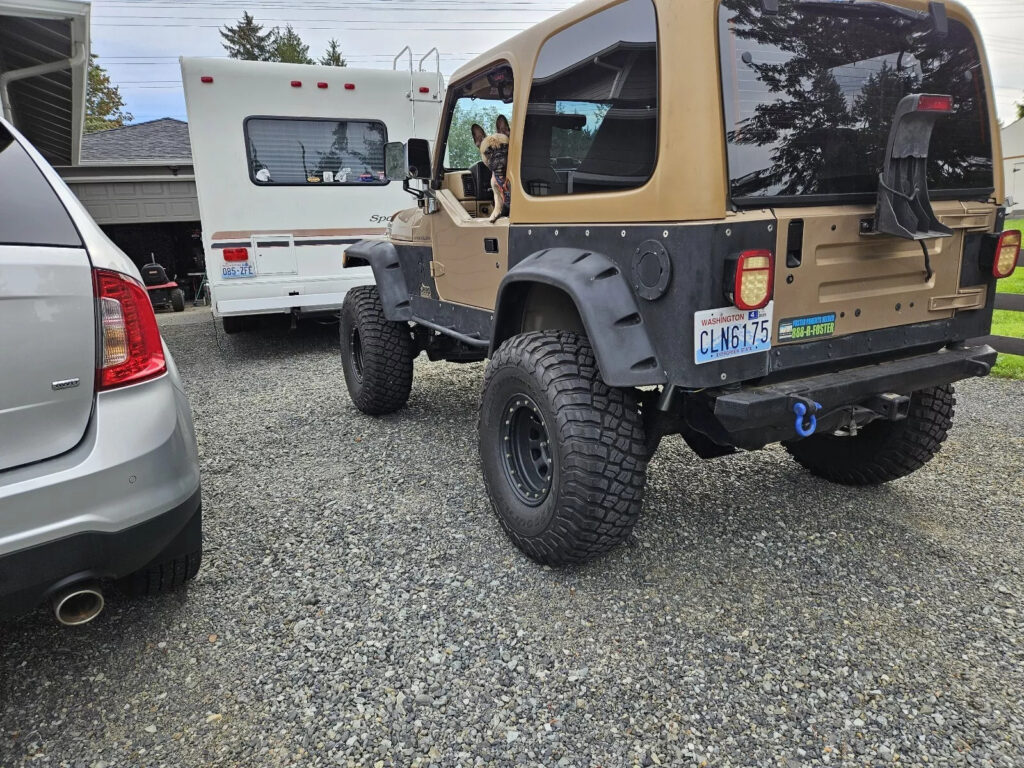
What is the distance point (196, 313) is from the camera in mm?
12766

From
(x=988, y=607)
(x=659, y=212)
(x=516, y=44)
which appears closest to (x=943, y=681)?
(x=988, y=607)

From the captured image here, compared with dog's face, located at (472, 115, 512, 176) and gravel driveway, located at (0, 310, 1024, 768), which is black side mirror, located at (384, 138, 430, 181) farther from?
gravel driveway, located at (0, 310, 1024, 768)

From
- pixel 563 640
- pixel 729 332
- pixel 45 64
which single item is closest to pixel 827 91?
pixel 729 332

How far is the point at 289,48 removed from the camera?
40406mm

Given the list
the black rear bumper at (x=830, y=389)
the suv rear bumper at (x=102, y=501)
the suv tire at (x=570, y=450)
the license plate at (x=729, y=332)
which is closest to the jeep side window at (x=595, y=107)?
the license plate at (x=729, y=332)

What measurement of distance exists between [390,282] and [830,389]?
3074 millimetres

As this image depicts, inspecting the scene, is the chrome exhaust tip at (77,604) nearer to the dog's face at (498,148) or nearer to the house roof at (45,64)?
the dog's face at (498,148)

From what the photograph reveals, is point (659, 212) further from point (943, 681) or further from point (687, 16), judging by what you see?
point (943, 681)

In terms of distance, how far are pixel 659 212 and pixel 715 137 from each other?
0.29m

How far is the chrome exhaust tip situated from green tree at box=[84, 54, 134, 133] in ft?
128

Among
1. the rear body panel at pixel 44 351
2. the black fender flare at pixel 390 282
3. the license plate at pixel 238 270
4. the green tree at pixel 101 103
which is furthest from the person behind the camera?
the green tree at pixel 101 103

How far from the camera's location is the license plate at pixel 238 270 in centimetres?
Result: 695

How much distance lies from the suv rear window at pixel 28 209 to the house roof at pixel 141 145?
1674cm

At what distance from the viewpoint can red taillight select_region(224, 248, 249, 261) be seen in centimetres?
695
